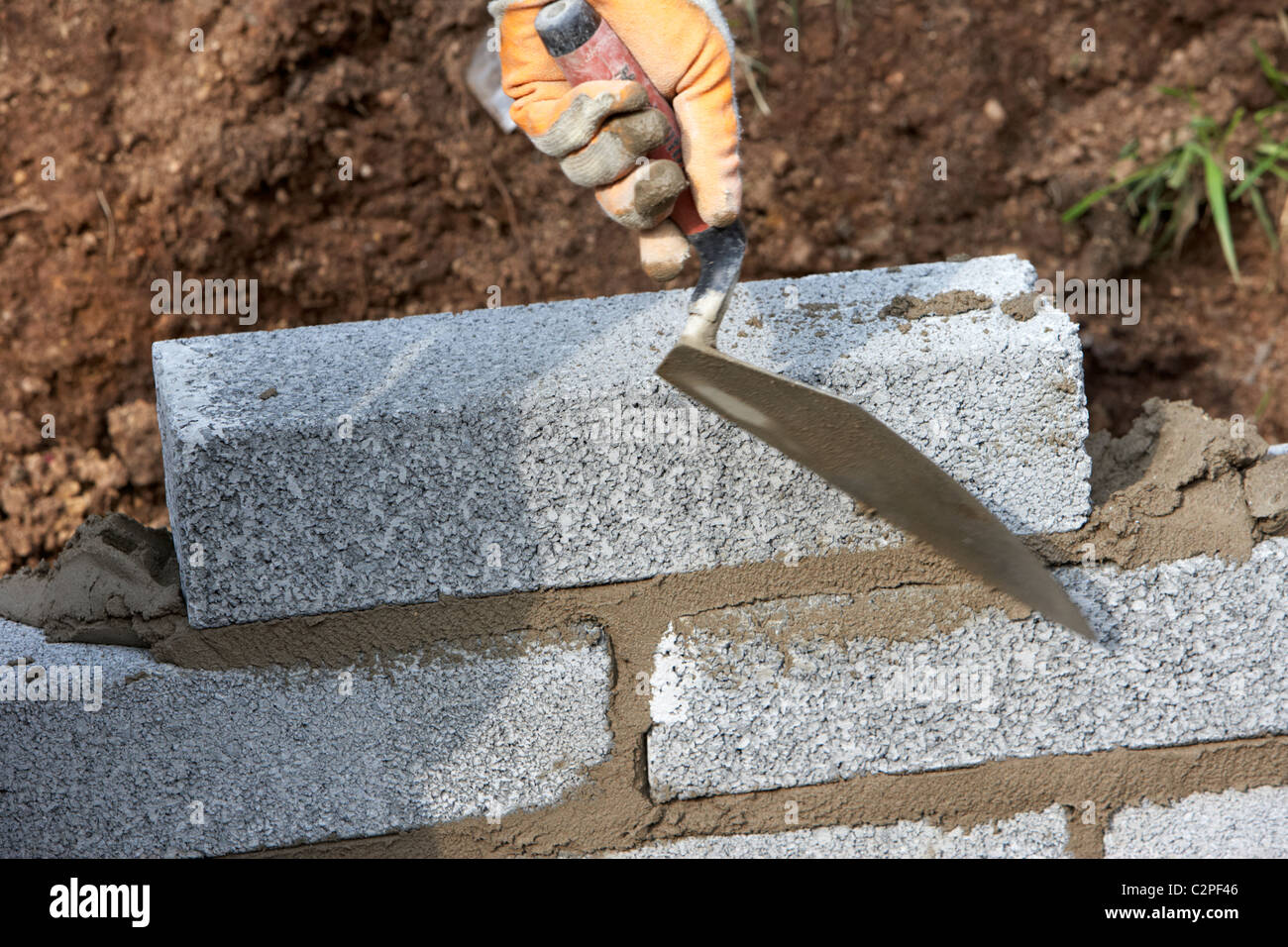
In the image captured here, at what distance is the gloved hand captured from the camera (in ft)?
4.72

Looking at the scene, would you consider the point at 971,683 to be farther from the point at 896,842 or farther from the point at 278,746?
the point at 278,746

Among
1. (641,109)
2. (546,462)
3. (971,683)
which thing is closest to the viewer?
(641,109)

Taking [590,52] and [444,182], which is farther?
[444,182]

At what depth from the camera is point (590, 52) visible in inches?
57.6

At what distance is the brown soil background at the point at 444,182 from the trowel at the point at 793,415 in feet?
5.60

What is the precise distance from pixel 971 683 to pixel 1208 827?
0.54 meters

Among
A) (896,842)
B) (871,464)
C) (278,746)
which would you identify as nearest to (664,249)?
(871,464)

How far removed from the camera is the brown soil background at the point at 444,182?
303cm

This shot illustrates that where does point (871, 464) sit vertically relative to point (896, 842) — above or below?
above

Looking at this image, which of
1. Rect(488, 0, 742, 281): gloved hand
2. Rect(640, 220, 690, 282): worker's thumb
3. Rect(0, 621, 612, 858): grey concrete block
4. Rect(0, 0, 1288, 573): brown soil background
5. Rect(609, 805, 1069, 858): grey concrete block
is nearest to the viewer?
Rect(488, 0, 742, 281): gloved hand

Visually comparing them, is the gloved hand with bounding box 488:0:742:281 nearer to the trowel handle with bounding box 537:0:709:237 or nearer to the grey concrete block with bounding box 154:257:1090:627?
the trowel handle with bounding box 537:0:709:237

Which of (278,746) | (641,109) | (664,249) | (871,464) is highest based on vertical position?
(641,109)

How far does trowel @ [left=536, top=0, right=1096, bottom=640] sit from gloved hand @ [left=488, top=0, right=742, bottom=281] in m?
0.03

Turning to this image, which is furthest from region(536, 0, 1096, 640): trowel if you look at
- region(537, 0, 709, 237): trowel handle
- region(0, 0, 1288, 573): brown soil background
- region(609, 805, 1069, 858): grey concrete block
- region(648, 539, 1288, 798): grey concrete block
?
region(0, 0, 1288, 573): brown soil background
